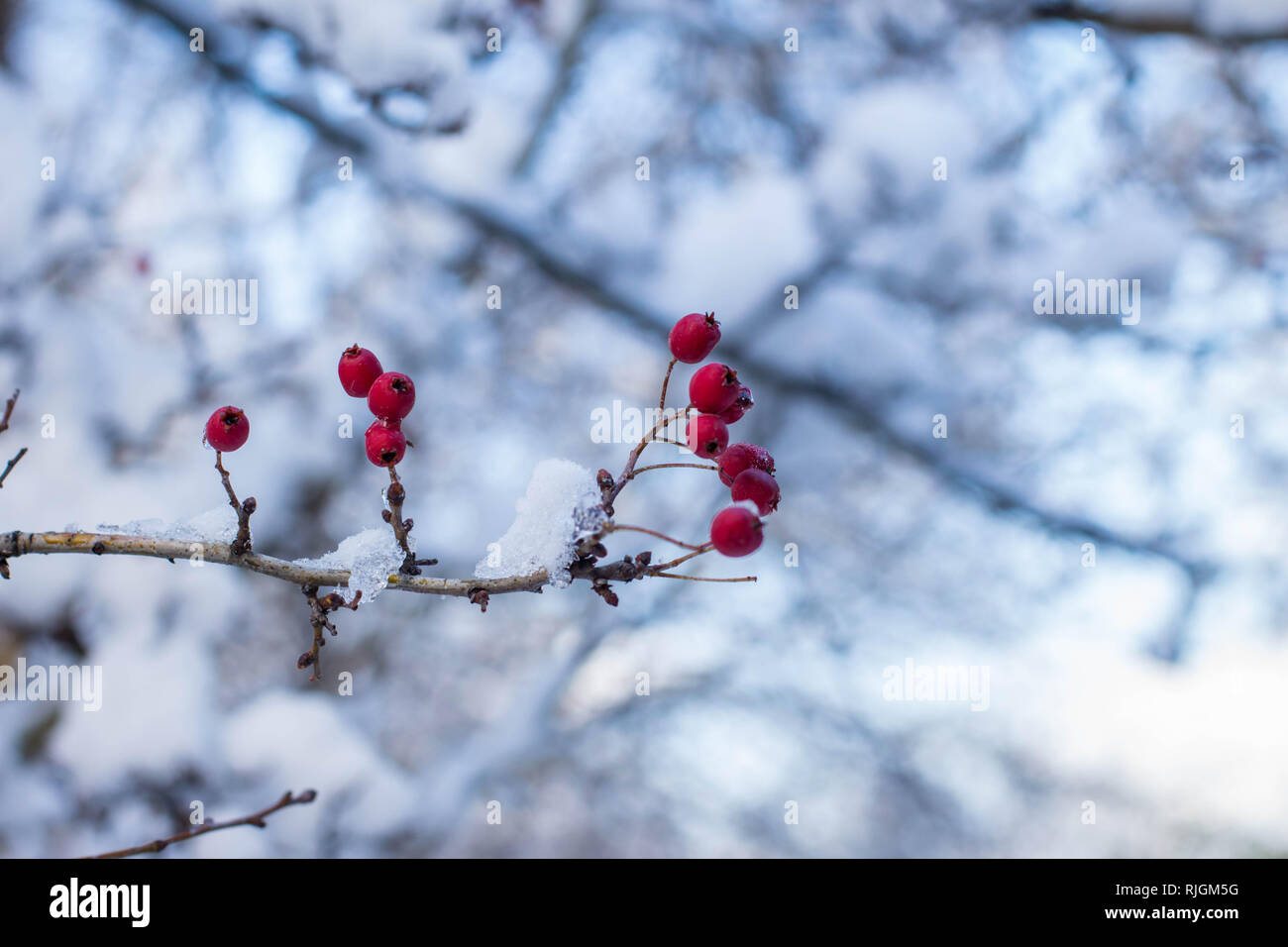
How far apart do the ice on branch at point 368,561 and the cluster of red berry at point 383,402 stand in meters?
0.07

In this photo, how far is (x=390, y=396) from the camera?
0.61m

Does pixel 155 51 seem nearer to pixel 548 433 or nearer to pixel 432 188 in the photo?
pixel 432 188

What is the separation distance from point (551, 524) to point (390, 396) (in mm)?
179

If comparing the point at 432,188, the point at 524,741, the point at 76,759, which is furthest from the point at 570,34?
the point at 76,759

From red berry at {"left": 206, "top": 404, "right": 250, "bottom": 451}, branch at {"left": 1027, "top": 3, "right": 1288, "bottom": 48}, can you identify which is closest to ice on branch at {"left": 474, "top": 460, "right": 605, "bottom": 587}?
red berry at {"left": 206, "top": 404, "right": 250, "bottom": 451}

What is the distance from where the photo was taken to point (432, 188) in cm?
157

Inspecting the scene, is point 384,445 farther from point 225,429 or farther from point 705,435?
point 705,435

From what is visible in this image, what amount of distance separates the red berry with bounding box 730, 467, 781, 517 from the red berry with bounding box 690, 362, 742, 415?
0.21 ft

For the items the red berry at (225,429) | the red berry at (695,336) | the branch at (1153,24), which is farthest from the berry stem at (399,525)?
the branch at (1153,24)

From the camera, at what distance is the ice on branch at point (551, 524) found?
22.1 inches

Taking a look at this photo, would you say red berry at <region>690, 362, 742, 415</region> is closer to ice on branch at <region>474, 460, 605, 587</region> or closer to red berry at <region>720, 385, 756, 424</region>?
red berry at <region>720, 385, 756, 424</region>

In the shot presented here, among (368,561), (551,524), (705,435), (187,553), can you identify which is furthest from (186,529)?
(705,435)

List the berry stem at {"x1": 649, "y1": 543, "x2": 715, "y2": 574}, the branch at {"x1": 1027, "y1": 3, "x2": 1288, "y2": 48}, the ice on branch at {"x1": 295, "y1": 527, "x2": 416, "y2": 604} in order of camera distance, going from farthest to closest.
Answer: the branch at {"x1": 1027, "y1": 3, "x2": 1288, "y2": 48}
the ice on branch at {"x1": 295, "y1": 527, "x2": 416, "y2": 604}
the berry stem at {"x1": 649, "y1": 543, "x2": 715, "y2": 574}

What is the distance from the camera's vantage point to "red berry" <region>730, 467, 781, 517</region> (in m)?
0.59
